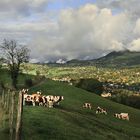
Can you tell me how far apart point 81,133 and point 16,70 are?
79.1 metres

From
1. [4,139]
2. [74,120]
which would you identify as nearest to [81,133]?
[74,120]

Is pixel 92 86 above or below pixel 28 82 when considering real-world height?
below

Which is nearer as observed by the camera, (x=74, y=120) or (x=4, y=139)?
(x=4, y=139)

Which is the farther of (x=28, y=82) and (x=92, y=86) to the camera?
(x=92, y=86)

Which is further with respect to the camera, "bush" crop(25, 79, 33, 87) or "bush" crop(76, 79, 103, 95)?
"bush" crop(76, 79, 103, 95)

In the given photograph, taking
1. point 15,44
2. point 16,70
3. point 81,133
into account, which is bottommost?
point 81,133

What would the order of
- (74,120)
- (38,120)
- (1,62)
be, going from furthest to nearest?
(1,62) < (74,120) < (38,120)

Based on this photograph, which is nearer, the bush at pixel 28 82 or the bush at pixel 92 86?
the bush at pixel 28 82

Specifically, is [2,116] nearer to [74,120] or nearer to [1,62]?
[74,120]

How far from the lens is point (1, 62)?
445 ft

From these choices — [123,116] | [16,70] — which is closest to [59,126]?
[123,116]

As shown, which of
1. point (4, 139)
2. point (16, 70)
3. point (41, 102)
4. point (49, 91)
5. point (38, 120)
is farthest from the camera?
point (16, 70)

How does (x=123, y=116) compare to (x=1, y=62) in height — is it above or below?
below

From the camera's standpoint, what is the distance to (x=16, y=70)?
126 m
